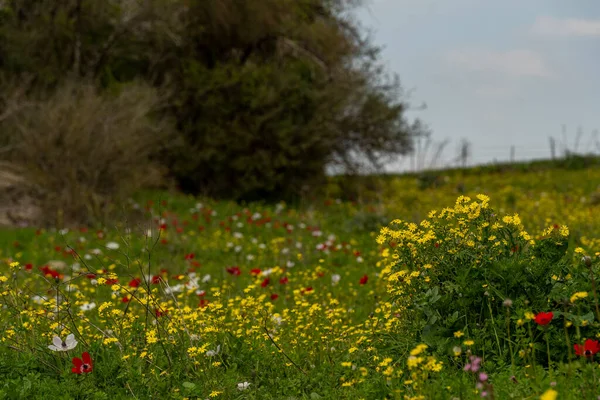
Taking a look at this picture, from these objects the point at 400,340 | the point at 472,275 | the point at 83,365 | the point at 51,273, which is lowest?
the point at 83,365

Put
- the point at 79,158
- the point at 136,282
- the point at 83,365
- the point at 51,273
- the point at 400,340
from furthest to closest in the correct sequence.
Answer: the point at 79,158 < the point at 51,273 < the point at 136,282 < the point at 400,340 < the point at 83,365

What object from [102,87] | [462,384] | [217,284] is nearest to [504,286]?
[462,384]

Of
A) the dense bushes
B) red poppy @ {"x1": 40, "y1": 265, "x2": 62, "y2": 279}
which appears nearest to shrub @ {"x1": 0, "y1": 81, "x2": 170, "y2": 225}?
the dense bushes

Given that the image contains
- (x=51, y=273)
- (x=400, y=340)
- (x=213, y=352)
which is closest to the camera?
(x=213, y=352)

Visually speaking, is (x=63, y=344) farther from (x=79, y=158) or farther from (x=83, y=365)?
(x=79, y=158)

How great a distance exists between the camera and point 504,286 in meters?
4.07

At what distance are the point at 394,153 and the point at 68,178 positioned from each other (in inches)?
358

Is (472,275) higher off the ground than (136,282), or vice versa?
(472,275)

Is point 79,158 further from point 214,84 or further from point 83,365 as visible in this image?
point 83,365

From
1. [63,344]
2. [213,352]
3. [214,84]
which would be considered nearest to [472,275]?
[213,352]

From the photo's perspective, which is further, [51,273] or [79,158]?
[79,158]

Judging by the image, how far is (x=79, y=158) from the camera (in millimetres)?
13125

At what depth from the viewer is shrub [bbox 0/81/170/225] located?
13.0 meters

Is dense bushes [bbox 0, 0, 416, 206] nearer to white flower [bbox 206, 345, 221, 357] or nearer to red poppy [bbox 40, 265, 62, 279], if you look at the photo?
red poppy [bbox 40, 265, 62, 279]
